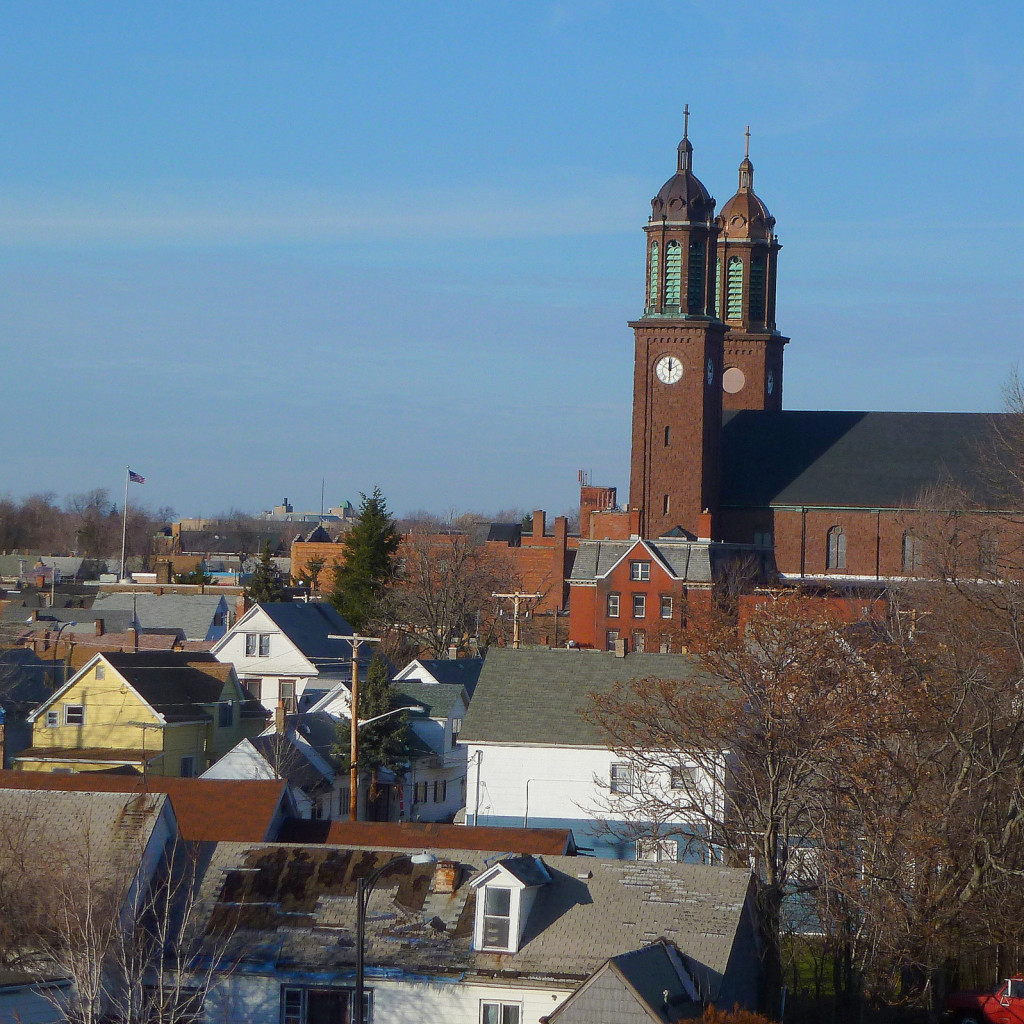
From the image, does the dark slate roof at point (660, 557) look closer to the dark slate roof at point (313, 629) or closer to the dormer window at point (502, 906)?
the dark slate roof at point (313, 629)

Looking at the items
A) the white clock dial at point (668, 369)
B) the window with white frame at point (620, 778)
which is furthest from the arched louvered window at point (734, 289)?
the window with white frame at point (620, 778)

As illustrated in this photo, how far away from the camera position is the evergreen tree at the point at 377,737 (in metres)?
48.6

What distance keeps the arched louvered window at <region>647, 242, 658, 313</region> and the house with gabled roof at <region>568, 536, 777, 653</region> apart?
1157 cm

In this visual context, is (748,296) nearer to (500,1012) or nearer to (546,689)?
(546,689)

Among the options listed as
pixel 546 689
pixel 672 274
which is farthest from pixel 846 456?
pixel 546 689

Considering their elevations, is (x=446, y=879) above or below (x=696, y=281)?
below

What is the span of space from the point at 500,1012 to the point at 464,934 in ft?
4.32

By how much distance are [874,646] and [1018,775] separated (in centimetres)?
446

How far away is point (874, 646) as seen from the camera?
34844 mm

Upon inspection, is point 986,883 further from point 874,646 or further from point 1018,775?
point 874,646

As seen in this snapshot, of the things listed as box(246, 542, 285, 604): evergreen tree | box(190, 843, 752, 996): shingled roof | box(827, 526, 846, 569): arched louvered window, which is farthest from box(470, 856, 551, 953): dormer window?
box(246, 542, 285, 604): evergreen tree

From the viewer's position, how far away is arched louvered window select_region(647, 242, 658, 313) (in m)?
79.1

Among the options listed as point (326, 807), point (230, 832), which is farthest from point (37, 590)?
point (230, 832)

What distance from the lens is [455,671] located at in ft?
203
